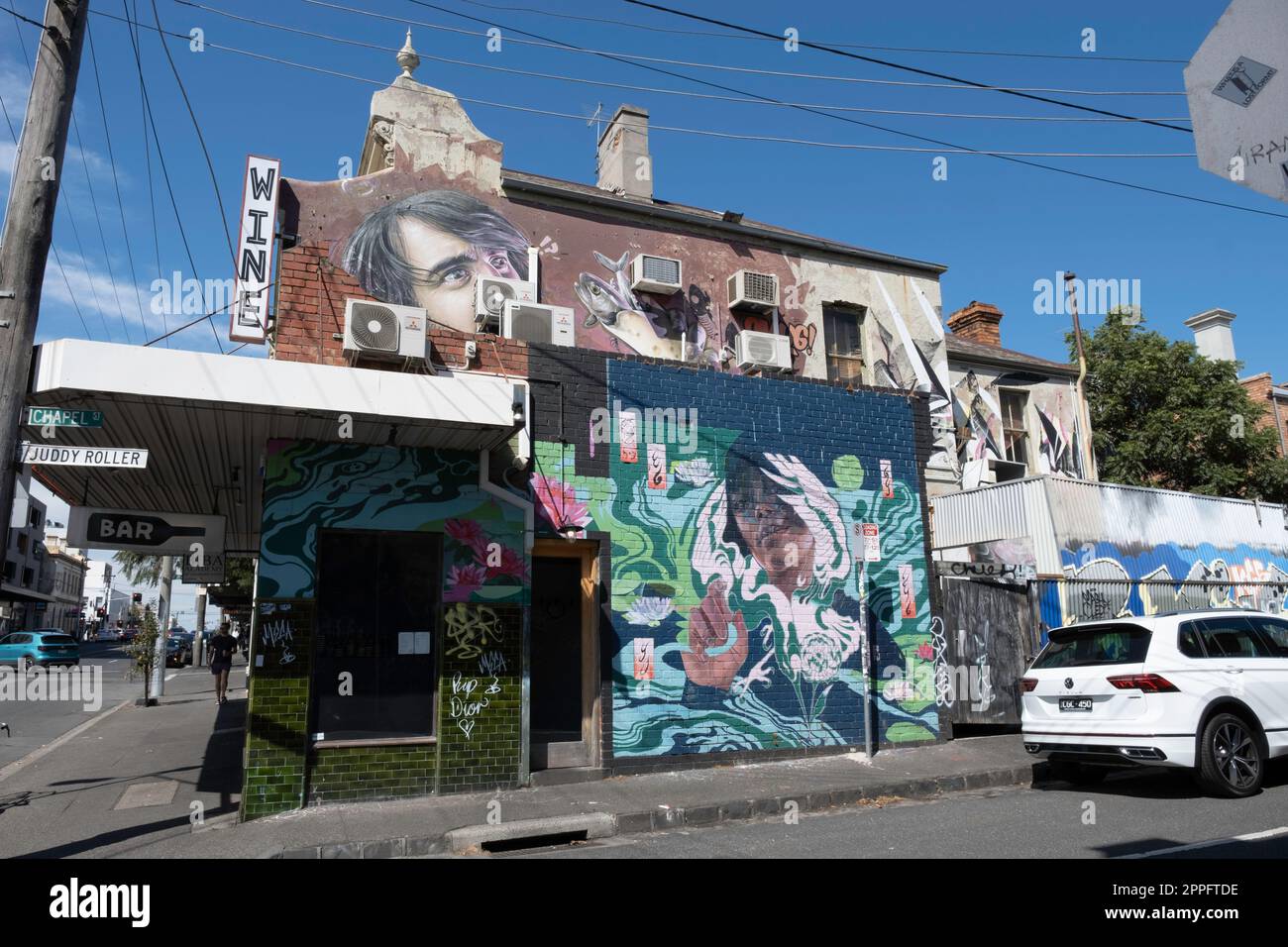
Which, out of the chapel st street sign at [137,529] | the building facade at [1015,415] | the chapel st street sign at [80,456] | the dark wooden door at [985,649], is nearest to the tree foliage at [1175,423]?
the building facade at [1015,415]

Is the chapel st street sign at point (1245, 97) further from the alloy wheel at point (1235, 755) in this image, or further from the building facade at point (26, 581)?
the building facade at point (26, 581)

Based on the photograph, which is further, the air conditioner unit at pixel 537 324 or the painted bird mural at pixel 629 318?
A: the painted bird mural at pixel 629 318

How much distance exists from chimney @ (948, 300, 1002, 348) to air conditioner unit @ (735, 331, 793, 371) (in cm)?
1140

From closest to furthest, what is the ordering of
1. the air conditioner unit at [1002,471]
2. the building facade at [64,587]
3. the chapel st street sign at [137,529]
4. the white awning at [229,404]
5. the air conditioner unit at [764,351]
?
the white awning at [229,404] < the chapel st street sign at [137,529] < the air conditioner unit at [764,351] < the air conditioner unit at [1002,471] < the building facade at [64,587]

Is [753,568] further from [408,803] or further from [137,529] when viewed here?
[137,529]

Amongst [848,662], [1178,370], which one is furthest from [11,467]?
[1178,370]

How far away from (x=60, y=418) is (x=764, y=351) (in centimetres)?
894

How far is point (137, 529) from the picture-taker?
960 cm

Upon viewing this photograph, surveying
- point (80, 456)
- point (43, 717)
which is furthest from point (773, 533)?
point (43, 717)

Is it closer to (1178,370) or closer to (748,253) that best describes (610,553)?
(748,253)

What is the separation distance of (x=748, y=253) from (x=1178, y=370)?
50.1 feet

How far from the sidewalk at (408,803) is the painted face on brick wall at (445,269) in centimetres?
678

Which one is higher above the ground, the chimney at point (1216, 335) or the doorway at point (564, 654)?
the chimney at point (1216, 335)

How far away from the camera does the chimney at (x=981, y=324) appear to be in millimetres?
22902
